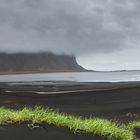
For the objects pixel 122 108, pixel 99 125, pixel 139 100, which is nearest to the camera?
pixel 99 125

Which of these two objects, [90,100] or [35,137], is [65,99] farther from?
[35,137]

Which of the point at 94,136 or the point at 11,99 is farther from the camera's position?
the point at 11,99

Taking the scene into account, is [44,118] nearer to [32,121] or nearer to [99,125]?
[32,121]

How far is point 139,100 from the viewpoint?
33.9 meters

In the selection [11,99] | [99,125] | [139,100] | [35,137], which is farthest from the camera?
[11,99]

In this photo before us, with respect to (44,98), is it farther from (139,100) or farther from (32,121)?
(32,121)

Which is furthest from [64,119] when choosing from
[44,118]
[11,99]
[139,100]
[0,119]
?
[11,99]

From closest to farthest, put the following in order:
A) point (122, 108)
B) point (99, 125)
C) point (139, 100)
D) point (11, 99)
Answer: point (99, 125) < point (122, 108) < point (139, 100) < point (11, 99)

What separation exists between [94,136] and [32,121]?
1.02 m

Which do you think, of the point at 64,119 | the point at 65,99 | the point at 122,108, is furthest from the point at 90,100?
the point at 64,119

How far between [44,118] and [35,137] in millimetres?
459

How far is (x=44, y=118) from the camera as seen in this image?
8516mm

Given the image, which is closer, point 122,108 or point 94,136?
point 94,136

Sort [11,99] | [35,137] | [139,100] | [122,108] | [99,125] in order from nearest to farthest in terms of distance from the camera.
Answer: [35,137] → [99,125] → [122,108] → [139,100] → [11,99]
